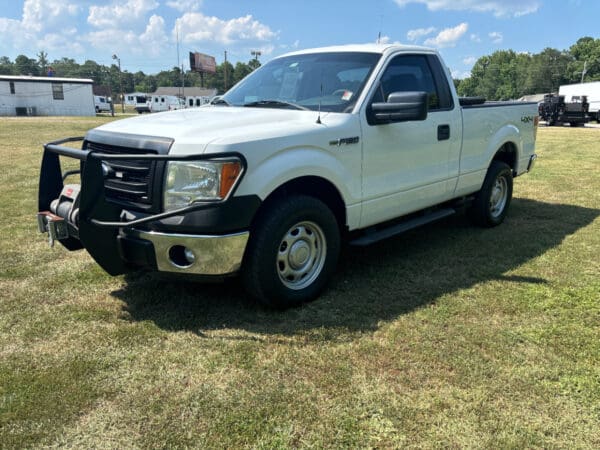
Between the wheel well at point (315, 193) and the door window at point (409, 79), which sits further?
the door window at point (409, 79)

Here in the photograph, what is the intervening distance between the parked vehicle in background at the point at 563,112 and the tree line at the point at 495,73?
5897 centimetres

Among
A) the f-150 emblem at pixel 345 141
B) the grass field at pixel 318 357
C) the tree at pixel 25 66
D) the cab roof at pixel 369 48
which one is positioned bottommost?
the grass field at pixel 318 357

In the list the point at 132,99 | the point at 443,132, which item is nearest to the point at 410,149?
the point at 443,132

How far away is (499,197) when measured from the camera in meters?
6.27

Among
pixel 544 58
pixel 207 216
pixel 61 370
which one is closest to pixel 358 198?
pixel 207 216

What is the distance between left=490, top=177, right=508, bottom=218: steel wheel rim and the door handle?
5.11 ft

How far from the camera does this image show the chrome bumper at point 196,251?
3.16 metres

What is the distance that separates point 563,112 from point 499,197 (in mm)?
28803

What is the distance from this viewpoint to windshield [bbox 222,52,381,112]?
4.11 meters

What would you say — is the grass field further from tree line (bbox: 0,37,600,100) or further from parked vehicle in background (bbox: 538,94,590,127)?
tree line (bbox: 0,37,600,100)

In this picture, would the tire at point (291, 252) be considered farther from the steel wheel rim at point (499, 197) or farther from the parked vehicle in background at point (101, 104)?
the parked vehicle in background at point (101, 104)

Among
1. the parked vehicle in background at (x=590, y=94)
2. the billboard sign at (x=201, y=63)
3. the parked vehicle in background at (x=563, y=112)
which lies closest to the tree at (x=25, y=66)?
the billboard sign at (x=201, y=63)

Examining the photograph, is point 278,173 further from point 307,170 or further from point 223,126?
point 223,126

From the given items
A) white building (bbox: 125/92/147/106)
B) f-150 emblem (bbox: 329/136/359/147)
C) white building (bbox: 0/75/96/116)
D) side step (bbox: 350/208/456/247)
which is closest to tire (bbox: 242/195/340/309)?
side step (bbox: 350/208/456/247)
